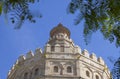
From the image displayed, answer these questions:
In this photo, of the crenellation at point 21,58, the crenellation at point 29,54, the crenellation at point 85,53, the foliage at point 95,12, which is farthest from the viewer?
the crenellation at point 21,58

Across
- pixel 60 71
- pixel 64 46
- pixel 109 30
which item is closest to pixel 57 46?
pixel 64 46

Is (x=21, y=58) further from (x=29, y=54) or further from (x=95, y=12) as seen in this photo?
(x=95, y=12)

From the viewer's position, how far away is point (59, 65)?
2400cm

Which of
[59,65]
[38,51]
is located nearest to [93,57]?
[59,65]

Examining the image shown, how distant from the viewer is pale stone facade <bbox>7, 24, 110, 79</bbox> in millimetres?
23234

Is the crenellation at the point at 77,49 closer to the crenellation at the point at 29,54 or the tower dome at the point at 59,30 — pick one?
the crenellation at the point at 29,54

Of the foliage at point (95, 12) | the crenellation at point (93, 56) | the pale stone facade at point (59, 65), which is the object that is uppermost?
the crenellation at point (93, 56)

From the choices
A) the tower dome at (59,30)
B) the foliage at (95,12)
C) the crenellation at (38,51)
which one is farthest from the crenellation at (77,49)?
the foliage at (95,12)

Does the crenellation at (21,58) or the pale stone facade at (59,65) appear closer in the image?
the pale stone facade at (59,65)

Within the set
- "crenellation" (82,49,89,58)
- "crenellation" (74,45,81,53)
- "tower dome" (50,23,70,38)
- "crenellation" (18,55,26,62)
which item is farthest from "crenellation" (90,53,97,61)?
"crenellation" (18,55,26,62)

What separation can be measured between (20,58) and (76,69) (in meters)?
4.87

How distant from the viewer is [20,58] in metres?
26.4

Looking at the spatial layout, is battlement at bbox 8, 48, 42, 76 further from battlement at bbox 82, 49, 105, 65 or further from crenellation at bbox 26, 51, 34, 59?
battlement at bbox 82, 49, 105, 65

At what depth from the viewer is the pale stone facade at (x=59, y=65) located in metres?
23.2
